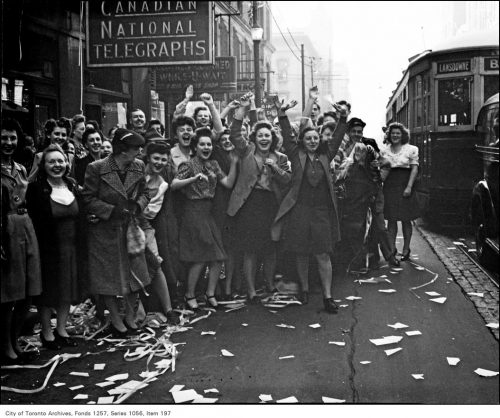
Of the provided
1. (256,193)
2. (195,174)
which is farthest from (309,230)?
(195,174)

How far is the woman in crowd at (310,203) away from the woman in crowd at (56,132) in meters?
1.41

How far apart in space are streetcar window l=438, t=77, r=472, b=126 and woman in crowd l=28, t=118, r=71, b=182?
248 cm

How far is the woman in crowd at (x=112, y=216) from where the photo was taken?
356 centimetres

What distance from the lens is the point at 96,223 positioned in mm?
3549

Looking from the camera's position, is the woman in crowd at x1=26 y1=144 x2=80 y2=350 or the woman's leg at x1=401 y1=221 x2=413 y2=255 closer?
the woman in crowd at x1=26 y1=144 x2=80 y2=350

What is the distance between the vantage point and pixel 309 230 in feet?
13.3

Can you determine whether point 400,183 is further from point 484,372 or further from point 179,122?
point 179,122

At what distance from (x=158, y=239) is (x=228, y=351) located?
1090mm

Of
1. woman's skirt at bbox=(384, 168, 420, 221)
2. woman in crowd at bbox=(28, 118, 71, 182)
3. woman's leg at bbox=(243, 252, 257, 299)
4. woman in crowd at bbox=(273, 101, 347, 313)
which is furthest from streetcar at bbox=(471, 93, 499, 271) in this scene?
woman in crowd at bbox=(28, 118, 71, 182)

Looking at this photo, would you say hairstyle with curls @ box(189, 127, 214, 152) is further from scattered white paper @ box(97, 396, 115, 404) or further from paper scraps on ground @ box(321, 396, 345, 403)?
paper scraps on ground @ box(321, 396, 345, 403)

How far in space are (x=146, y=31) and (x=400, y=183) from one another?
6.36 feet

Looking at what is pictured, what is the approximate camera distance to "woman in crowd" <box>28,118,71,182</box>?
11.4 feet

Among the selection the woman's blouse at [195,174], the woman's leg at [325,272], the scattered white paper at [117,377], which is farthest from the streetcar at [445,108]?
the scattered white paper at [117,377]

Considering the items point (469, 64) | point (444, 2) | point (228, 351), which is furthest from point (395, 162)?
point (228, 351)
